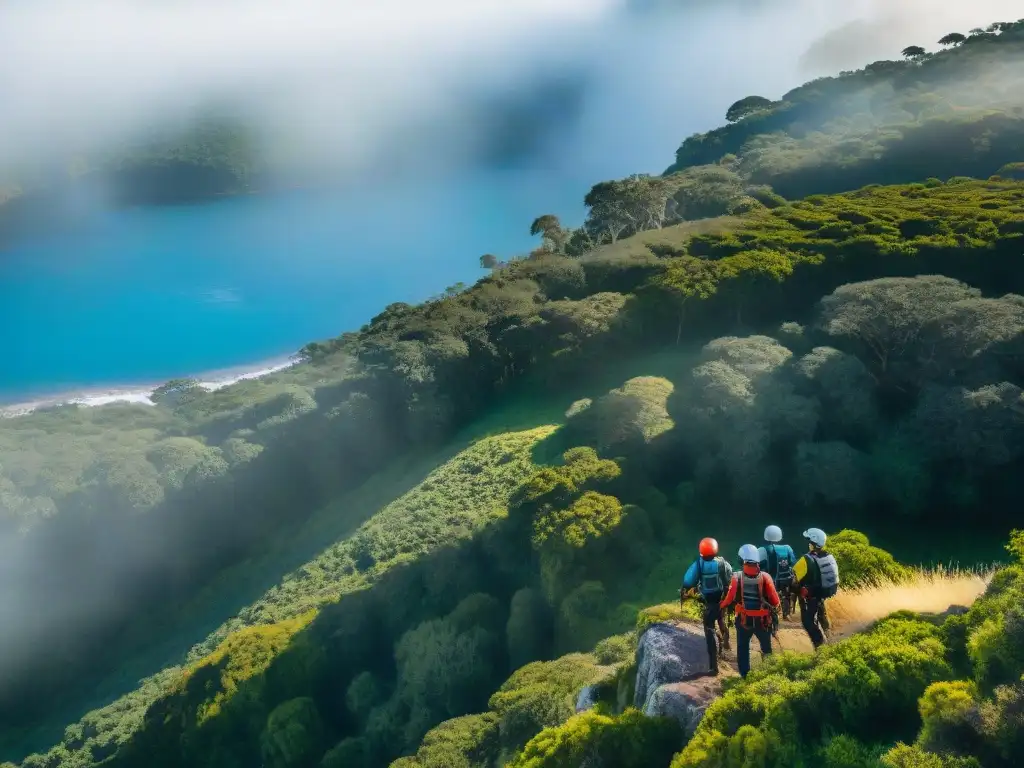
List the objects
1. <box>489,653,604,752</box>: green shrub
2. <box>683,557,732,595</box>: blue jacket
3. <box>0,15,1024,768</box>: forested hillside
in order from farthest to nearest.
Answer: <box>0,15,1024,768</box>: forested hillside → <box>489,653,604,752</box>: green shrub → <box>683,557,732,595</box>: blue jacket

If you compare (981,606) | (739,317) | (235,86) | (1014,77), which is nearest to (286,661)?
(981,606)

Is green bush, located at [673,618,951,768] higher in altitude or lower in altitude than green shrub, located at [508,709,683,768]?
higher

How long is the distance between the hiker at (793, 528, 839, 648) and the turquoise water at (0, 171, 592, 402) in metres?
68.9

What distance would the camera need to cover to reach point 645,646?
11430 millimetres

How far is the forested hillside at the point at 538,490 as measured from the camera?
61.8 feet

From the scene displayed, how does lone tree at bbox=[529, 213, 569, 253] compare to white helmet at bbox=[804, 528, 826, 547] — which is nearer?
white helmet at bbox=[804, 528, 826, 547]

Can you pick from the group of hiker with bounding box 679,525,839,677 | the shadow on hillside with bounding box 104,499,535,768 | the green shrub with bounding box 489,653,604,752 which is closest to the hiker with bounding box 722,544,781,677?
the group of hiker with bounding box 679,525,839,677

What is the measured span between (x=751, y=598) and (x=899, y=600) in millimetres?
3524

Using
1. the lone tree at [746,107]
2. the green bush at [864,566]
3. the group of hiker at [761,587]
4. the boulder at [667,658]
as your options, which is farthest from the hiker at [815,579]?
the lone tree at [746,107]

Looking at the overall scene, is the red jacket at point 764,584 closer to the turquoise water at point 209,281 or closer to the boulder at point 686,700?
the boulder at point 686,700

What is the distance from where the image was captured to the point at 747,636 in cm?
995

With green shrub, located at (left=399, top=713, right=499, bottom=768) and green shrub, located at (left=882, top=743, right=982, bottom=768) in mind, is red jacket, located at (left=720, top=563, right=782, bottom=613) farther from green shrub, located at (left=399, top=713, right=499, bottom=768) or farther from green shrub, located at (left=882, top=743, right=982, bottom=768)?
green shrub, located at (left=399, top=713, right=499, bottom=768)

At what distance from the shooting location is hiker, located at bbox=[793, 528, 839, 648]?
33.6ft

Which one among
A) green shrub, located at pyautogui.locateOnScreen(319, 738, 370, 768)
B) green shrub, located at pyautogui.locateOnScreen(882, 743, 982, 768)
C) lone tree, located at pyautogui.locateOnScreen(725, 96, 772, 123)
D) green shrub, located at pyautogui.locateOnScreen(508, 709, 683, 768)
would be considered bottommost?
green shrub, located at pyautogui.locateOnScreen(319, 738, 370, 768)
